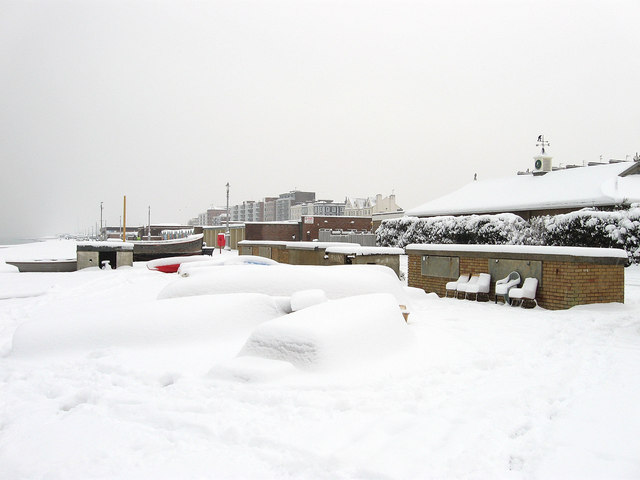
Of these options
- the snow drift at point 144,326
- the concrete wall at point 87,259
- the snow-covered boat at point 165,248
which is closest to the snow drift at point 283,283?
the snow drift at point 144,326

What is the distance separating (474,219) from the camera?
25.0 meters

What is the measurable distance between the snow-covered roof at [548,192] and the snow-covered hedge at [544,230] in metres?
2.98

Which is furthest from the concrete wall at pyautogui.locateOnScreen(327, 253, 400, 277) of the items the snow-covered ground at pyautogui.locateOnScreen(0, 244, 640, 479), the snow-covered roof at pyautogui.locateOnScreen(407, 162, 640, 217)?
the snow-covered roof at pyautogui.locateOnScreen(407, 162, 640, 217)

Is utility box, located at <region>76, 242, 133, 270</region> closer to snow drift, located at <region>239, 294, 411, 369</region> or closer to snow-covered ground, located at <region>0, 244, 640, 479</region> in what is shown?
snow-covered ground, located at <region>0, 244, 640, 479</region>

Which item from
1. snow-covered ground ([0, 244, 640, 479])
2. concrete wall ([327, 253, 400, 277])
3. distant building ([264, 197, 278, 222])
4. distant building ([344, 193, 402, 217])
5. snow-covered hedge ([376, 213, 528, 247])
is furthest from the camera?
distant building ([264, 197, 278, 222])

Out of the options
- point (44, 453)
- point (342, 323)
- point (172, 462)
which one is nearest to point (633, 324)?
point (342, 323)

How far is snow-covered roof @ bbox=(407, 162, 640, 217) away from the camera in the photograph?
24.7 m

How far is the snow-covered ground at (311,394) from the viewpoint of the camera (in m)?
3.53

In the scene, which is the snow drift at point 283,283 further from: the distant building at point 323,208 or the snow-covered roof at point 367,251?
the distant building at point 323,208

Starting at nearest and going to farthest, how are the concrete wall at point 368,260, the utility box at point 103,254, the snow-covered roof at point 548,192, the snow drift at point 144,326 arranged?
1. the snow drift at point 144,326
2. the concrete wall at point 368,260
3. the utility box at point 103,254
4. the snow-covered roof at point 548,192

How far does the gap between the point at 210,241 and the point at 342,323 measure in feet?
163

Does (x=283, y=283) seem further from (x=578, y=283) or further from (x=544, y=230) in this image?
(x=544, y=230)

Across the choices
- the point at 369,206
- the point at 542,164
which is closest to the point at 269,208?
the point at 369,206

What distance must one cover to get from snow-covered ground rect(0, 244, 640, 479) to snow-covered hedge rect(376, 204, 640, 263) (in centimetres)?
1287
